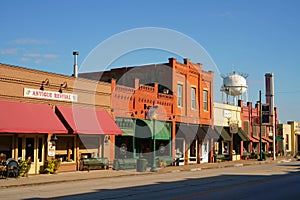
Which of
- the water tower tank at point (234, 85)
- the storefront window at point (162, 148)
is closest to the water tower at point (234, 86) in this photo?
the water tower tank at point (234, 85)

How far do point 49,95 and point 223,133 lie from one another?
25961 millimetres

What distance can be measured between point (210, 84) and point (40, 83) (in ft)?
80.1


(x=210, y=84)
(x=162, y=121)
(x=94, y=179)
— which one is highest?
(x=210, y=84)

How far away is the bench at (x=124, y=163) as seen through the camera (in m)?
31.6

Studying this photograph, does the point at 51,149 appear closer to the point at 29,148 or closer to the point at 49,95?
the point at 29,148

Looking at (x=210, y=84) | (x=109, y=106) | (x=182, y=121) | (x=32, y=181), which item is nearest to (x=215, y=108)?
(x=210, y=84)

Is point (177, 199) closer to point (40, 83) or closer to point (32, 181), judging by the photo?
point (32, 181)

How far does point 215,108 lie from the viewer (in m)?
48.8

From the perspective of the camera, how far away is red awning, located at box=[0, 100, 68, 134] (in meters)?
23.1

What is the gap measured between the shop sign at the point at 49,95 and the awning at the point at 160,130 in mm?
7874

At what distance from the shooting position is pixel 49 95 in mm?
26984

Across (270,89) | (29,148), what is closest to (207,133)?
(270,89)

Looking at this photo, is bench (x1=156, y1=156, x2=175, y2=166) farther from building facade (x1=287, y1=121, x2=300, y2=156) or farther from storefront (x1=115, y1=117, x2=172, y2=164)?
building facade (x1=287, y1=121, x2=300, y2=156)

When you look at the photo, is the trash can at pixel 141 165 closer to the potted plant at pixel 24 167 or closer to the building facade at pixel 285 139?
the potted plant at pixel 24 167
